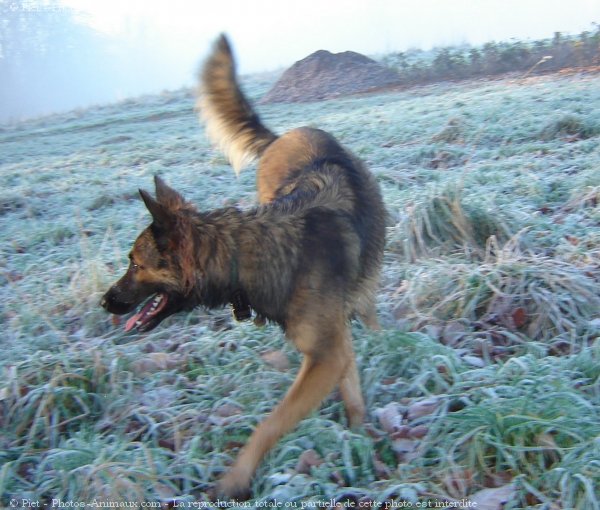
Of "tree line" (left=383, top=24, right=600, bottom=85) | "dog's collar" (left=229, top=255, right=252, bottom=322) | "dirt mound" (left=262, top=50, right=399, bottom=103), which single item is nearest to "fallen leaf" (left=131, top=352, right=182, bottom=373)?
"dog's collar" (left=229, top=255, right=252, bottom=322)

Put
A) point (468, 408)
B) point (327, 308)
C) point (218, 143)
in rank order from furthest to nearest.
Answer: point (218, 143)
point (327, 308)
point (468, 408)

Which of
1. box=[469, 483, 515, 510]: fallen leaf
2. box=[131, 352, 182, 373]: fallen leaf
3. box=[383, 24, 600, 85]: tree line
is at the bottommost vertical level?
box=[469, 483, 515, 510]: fallen leaf

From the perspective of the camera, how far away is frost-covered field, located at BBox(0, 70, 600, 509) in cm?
260

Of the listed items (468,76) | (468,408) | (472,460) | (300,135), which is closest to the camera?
(472,460)

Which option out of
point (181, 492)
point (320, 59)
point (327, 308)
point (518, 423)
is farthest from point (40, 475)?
point (320, 59)

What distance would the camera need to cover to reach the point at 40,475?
2.89 metres

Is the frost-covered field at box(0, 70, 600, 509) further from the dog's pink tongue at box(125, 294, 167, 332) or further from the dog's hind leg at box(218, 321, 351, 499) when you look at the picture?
the dog's pink tongue at box(125, 294, 167, 332)

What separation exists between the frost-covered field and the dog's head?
611 mm

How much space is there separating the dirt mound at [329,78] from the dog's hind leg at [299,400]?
58.5 feet

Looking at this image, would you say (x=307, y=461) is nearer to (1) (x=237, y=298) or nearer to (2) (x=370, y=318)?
(1) (x=237, y=298)

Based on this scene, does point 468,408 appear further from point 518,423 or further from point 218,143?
point 218,143

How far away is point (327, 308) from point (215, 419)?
858 mm

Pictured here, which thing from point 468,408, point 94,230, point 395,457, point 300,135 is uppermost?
point 300,135

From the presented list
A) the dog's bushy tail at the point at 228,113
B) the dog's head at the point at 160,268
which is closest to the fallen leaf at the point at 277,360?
the dog's head at the point at 160,268
